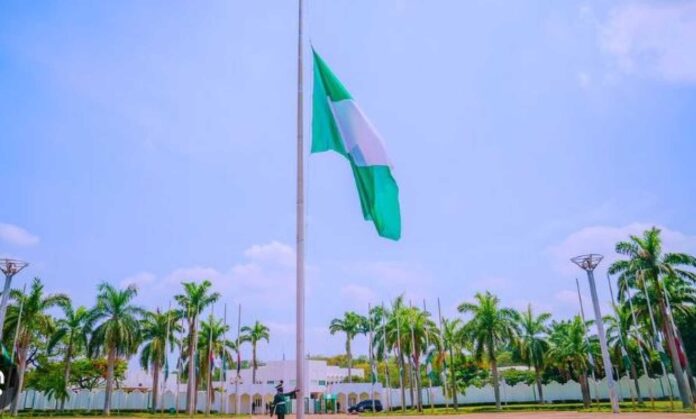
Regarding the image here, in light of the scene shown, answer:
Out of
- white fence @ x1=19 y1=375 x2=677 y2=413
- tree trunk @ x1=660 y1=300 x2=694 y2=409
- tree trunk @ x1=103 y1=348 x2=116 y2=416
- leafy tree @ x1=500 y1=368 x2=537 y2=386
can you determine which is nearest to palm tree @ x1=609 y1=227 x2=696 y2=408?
tree trunk @ x1=660 y1=300 x2=694 y2=409

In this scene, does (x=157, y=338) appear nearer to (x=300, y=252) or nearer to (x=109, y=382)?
(x=109, y=382)

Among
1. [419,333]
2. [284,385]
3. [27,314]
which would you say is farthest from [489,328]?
[27,314]

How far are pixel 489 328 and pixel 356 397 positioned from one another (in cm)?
2071

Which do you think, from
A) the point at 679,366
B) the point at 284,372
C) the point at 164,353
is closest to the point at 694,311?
the point at 679,366

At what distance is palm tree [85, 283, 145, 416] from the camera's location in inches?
2141

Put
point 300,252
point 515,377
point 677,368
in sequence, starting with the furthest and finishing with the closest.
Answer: point 515,377 → point 677,368 → point 300,252

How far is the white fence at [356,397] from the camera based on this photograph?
213 ft

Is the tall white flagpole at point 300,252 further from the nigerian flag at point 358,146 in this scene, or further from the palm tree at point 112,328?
the palm tree at point 112,328

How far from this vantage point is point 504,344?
5584 centimetres

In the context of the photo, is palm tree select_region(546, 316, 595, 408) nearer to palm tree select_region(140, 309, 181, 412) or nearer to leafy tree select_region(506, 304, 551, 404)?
leafy tree select_region(506, 304, 551, 404)

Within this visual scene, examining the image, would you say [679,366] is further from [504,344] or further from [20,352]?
[20,352]

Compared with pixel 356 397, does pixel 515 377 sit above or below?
above

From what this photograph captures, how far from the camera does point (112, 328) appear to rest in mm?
54531

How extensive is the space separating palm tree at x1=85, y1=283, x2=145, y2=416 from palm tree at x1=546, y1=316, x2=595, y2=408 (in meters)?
43.0
